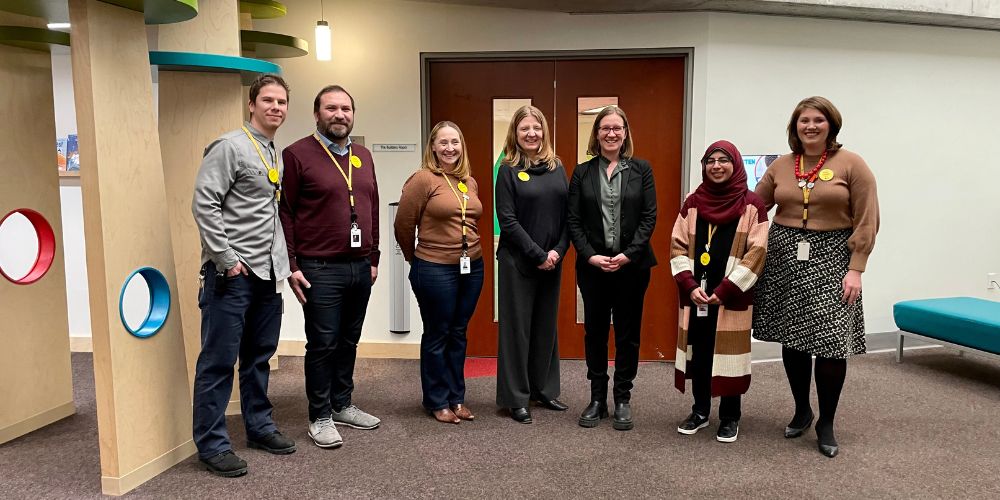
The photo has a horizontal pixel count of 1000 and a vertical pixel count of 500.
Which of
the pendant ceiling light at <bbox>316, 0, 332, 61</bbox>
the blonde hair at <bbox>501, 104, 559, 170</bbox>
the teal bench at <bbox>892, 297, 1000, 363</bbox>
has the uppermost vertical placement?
the pendant ceiling light at <bbox>316, 0, 332, 61</bbox>

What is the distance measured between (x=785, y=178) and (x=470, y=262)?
1.54 metres

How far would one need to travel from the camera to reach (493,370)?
4.59 meters

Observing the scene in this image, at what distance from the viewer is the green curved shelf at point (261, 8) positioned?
12.6 ft

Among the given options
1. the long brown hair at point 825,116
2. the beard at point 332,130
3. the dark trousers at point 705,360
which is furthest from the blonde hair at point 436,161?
the long brown hair at point 825,116

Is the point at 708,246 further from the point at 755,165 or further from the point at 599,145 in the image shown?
the point at 755,165

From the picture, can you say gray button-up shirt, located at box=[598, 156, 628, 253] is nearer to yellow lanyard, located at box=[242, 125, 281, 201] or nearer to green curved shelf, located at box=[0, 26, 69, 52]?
yellow lanyard, located at box=[242, 125, 281, 201]

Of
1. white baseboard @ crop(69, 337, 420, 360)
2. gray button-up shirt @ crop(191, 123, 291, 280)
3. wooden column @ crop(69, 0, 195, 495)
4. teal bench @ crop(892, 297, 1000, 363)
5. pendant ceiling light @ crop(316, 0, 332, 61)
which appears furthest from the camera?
white baseboard @ crop(69, 337, 420, 360)

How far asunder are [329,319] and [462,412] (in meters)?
0.89

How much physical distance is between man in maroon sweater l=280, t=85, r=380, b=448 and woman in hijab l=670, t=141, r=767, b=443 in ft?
4.93

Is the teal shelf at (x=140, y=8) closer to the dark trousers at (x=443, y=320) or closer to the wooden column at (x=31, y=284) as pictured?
the wooden column at (x=31, y=284)

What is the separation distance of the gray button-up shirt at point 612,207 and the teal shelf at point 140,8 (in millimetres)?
1963

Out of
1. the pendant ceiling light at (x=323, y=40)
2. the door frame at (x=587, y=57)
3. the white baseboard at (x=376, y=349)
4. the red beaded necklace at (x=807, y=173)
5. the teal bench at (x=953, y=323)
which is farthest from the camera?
the white baseboard at (x=376, y=349)

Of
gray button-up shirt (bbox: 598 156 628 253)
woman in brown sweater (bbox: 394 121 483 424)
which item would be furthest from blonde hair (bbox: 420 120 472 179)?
gray button-up shirt (bbox: 598 156 628 253)

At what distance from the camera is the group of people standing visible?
2844mm
